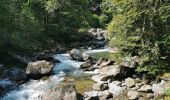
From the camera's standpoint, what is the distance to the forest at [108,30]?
90.8 feet

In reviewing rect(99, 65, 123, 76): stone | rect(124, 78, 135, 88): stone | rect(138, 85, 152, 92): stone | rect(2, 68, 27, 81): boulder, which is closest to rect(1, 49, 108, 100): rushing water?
rect(2, 68, 27, 81): boulder

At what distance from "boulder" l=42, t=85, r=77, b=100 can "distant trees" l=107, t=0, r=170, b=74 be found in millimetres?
7173

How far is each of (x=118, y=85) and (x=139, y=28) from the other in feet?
18.3

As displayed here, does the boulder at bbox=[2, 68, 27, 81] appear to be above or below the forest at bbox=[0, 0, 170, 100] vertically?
below

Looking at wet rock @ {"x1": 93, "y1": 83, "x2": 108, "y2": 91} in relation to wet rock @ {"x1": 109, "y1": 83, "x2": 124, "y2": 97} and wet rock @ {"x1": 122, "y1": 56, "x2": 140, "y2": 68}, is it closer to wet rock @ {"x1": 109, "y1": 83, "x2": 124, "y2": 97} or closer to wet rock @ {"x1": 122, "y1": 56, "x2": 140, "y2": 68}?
wet rock @ {"x1": 109, "y1": 83, "x2": 124, "y2": 97}

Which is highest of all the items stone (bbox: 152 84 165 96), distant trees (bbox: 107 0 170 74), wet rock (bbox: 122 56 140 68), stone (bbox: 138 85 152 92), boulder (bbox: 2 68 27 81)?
distant trees (bbox: 107 0 170 74)

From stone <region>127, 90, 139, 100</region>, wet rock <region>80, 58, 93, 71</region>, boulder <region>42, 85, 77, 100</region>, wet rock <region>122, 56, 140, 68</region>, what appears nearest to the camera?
boulder <region>42, 85, 77, 100</region>

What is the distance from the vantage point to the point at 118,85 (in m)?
26.4

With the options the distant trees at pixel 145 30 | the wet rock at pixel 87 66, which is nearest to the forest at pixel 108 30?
the distant trees at pixel 145 30

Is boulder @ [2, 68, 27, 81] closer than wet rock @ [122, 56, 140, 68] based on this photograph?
No

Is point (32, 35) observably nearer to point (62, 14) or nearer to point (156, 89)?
point (62, 14)

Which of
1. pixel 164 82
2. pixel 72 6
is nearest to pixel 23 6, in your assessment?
pixel 72 6

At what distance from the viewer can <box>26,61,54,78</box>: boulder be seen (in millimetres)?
29688

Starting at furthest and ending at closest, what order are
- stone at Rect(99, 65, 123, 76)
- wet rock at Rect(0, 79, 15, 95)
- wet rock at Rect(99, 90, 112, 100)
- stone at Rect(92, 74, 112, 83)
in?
1. stone at Rect(99, 65, 123, 76)
2. stone at Rect(92, 74, 112, 83)
3. wet rock at Rect(0, 79, 15, 95)
4. wet rock at Rect(99, 90, 112, 100)
